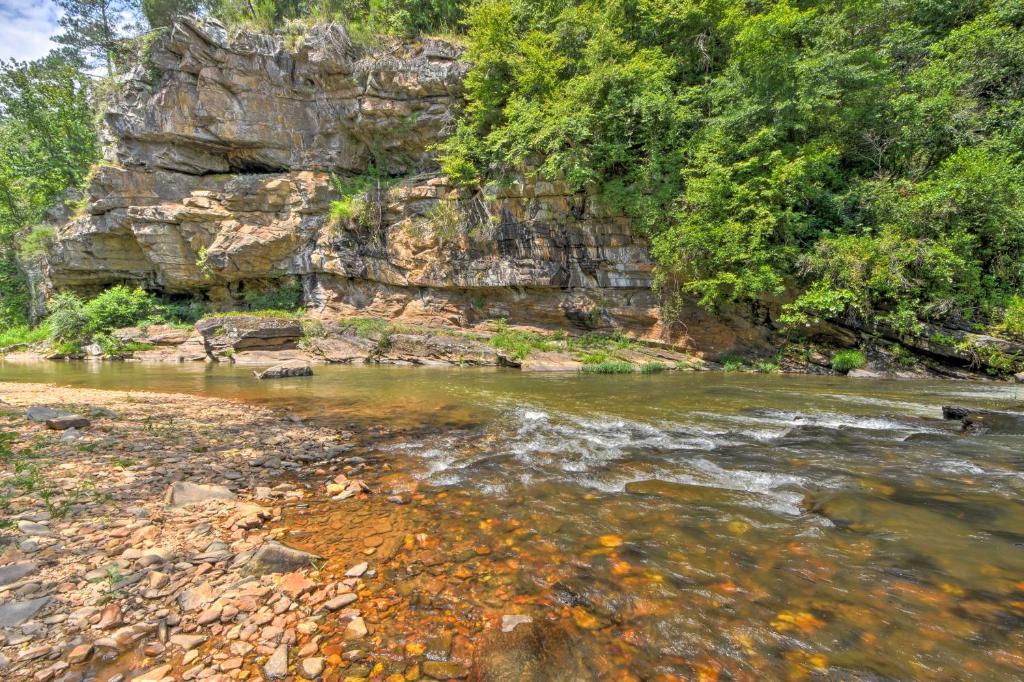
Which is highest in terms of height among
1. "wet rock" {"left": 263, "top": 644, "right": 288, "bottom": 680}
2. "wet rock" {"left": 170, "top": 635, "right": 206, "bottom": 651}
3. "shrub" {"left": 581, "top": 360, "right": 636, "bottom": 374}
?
"wet rock" {"left": 170, "top": 635, "right": 206, "bottom": 651}

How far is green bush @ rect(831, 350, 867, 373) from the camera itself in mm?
15883

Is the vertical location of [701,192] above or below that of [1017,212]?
above

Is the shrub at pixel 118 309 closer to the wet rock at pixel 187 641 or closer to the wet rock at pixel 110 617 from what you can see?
the wet rock at pixel 110 617

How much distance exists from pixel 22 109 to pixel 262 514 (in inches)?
1941

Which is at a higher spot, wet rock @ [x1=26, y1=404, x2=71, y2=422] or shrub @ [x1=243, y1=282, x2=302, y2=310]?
shrub @ [x1=243, y1=282, x2=302, y2=310]

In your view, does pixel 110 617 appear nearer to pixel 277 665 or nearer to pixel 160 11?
pixel 277 665

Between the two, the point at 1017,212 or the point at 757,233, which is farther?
the point at 757,233

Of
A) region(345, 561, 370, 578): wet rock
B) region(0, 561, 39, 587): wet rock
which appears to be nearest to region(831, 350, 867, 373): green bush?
region(345, 561, 370, 578): wet rock

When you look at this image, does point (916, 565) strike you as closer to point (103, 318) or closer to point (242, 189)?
point (242, 189)

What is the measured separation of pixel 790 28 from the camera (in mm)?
16875

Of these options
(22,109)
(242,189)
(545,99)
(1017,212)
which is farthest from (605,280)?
(22,109)

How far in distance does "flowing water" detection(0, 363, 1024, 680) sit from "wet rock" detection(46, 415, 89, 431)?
403 centimetres

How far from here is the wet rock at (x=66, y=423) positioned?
20.3 ft

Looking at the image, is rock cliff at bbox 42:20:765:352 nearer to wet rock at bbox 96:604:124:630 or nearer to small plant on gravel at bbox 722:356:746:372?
small plant on gravel at bbox 722:356:746:372
